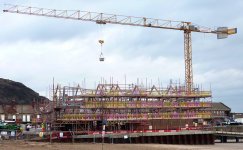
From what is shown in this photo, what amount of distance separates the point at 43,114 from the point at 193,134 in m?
24.1

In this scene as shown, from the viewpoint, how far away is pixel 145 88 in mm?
77312

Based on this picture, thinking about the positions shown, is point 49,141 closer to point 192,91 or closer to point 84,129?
point 84,129

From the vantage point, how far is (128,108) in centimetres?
7431

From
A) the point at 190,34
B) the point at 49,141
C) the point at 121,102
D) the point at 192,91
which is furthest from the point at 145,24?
the point at 49,141

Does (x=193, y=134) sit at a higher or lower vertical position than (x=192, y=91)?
lower

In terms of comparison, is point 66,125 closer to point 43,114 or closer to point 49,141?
point 43,114

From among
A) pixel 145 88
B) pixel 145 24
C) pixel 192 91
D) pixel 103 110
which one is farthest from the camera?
pixel 145 24

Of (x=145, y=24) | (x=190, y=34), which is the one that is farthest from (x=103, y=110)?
(x=190, y=34)

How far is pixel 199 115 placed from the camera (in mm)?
81438

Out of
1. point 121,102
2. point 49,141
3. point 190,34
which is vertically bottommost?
point 49,141

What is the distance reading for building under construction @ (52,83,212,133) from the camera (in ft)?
226

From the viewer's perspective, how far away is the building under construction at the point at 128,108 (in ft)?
226

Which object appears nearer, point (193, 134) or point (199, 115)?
point (193, 134)

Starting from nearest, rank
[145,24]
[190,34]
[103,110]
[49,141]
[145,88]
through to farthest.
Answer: [49,141], [103,110], [145,88], [145,24], [190,34]
